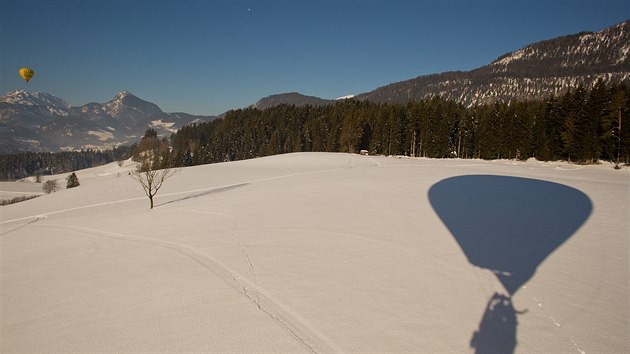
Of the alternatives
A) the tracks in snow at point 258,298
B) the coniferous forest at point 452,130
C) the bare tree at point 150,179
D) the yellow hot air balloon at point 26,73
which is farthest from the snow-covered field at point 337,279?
the coniferous forest at point 452,130

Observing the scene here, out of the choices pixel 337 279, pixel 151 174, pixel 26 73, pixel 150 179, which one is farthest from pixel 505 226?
pixel 26 73

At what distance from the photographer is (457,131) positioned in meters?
63.1

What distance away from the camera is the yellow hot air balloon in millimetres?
37000

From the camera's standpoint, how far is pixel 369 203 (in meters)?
17.5

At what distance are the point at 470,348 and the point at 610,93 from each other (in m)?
57.2

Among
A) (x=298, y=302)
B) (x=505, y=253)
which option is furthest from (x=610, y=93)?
(x=298, y=302)

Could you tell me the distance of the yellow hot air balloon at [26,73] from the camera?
3700 centimetres

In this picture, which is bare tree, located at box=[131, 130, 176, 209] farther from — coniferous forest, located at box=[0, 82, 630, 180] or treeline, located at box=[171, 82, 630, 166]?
treeline, located at box=[171, 82, 630, 166]

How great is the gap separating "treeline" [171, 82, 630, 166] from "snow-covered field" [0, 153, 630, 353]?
34.1m

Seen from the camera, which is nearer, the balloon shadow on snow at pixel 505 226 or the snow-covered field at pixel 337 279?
the snow-covered field at pixel 337 279

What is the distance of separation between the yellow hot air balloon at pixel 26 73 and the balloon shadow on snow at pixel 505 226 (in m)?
48.6

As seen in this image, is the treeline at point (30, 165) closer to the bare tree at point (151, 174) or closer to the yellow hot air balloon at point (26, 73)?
the yellow hot air balloon at point (26, 73)

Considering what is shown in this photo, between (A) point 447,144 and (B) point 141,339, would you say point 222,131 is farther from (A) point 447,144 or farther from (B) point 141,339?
(B) point 141,339

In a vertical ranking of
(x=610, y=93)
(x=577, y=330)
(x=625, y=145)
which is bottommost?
(x=577, y=330)
